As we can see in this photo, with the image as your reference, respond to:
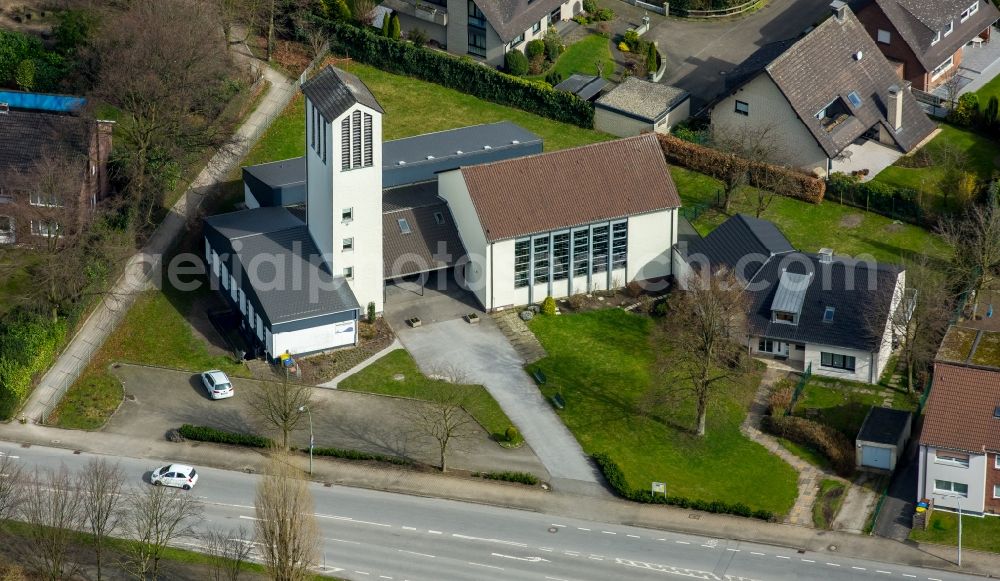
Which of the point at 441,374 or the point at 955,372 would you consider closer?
the point at 955,372

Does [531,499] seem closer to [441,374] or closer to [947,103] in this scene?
[441,374]

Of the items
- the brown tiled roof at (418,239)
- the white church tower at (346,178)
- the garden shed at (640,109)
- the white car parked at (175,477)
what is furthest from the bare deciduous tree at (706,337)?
the white car parked at (175,477)

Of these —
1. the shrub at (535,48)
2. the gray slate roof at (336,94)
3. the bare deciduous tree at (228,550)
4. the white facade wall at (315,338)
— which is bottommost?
the bare deciduous tree at (228,550)

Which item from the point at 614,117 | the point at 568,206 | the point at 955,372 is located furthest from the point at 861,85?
the point at 955,372

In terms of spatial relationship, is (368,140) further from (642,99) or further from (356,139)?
(642,99)

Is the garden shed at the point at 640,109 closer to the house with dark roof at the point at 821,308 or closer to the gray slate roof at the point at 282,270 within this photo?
the house with dark roof at the point at 821,308

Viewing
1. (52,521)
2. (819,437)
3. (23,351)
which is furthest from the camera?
(23,351)

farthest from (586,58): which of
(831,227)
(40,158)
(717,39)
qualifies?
(40,158)
